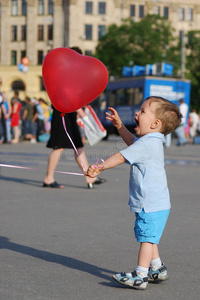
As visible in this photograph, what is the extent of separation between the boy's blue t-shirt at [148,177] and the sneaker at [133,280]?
16.5 inches

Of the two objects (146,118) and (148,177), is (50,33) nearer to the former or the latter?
(146,118)

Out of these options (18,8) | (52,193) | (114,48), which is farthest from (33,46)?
(52,193)

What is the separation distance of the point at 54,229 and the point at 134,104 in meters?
26.6

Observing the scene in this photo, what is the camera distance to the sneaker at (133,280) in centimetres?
427

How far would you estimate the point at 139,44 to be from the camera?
6525 cm

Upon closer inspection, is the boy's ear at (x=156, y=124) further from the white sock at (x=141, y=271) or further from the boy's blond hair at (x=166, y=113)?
the white sock at (x=141, y=271)

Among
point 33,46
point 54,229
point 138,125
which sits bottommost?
point 33,46

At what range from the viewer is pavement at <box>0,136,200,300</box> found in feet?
14.0

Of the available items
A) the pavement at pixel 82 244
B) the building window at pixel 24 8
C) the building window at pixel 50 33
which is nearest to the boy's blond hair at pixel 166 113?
the pavement at pixel 82 244

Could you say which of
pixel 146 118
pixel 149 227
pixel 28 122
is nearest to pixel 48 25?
pixel 28 122

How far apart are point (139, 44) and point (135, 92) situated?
3349 cm

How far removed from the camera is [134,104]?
32812 mm

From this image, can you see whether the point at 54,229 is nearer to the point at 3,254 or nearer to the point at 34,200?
the point at 3,254

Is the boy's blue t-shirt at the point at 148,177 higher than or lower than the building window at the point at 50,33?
higher
